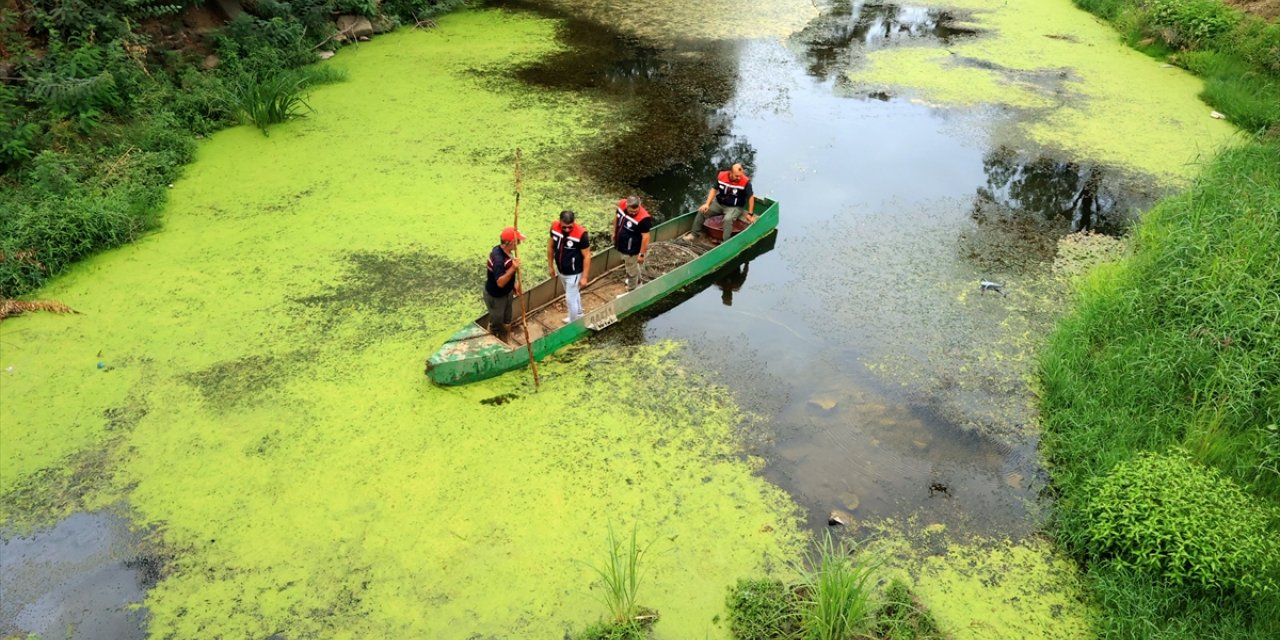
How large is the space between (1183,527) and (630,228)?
12.8 feet

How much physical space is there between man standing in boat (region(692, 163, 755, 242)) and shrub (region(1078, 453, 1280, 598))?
360cm

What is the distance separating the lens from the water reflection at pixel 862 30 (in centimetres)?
1191

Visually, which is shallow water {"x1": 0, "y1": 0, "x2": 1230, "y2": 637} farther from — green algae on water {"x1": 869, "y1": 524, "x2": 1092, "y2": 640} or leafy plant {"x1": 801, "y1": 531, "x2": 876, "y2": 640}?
leafy plant {"x1": 801, "y1": 531, "x2": 876, "y2": 640}

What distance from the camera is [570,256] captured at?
5547 millimetres

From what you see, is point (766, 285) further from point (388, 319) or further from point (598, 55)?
point (598, 55)

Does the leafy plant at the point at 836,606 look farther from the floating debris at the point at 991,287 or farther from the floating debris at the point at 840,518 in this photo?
the floating debris at the point at 991,287

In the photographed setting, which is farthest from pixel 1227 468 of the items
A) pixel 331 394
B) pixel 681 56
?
pixel 681 56

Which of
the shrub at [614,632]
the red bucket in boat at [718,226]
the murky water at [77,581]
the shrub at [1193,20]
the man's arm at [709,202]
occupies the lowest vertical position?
the murky water at [77,581]

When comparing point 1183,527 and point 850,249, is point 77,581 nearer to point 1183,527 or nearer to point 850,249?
point 1183,527

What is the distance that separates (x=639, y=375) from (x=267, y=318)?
2.89 m

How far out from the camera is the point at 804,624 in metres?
→ 3.75

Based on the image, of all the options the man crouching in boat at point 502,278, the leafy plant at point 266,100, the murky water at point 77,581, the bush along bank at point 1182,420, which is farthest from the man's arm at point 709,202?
the leafy plant at point 266,100

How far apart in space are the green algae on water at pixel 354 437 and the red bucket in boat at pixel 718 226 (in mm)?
1170

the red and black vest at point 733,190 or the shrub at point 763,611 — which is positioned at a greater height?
the red and black vest at point 733,190
